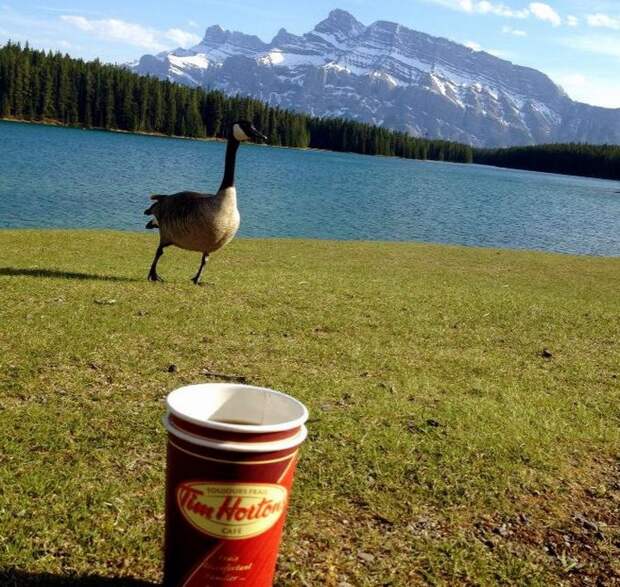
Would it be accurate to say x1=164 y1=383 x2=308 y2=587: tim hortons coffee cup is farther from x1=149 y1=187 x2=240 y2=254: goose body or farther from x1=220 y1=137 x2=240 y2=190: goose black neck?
x1=220 y1=137 x2=240 y2=190: goose black neck

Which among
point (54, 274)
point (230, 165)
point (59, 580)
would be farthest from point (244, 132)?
point (59, 580)

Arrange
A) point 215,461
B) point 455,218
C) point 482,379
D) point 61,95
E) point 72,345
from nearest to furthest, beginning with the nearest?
1. point 215,461
2. point 72,345
3. point 482,379
4. point 455,218
5. point 61,95

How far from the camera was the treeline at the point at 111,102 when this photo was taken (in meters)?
117

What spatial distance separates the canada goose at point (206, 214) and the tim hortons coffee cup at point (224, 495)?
8.58m

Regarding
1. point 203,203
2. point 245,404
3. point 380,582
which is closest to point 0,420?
point 245,404

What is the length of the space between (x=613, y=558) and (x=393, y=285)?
34.2ft

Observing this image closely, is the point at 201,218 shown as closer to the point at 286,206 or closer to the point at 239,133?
the point at 239,133

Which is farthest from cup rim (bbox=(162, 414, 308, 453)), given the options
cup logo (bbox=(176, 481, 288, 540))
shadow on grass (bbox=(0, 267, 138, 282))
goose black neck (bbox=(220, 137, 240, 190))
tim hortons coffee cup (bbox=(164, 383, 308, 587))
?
shadow on grass (bbox=(0, 267, 138, 282))

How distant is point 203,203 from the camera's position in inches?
457

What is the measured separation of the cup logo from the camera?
2.94 m

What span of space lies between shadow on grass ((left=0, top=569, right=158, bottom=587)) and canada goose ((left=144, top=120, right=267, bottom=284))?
841 cm

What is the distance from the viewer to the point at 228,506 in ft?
9.69

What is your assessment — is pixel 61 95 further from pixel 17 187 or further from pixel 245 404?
pixel 245 404

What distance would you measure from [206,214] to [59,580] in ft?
28.0
